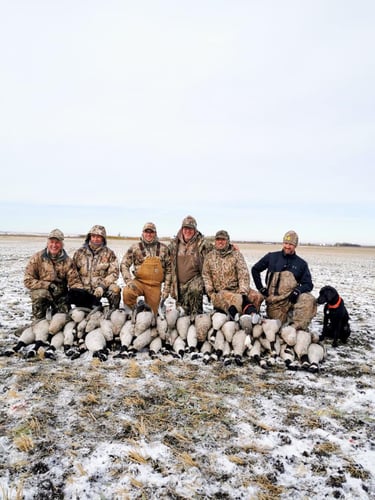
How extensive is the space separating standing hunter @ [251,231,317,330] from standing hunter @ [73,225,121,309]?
9.45ft

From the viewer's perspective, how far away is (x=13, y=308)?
7.86m

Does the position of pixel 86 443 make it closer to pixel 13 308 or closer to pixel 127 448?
pixel 127 448

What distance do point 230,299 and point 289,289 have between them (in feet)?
4.01

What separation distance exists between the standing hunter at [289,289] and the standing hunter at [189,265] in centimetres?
123


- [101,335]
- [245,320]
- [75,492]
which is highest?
[245,320]

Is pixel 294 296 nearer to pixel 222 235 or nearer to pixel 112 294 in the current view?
pixel 222 235

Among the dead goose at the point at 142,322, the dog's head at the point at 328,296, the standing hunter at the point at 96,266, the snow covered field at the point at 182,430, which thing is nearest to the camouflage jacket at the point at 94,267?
the standing hunter at the point at 96,266

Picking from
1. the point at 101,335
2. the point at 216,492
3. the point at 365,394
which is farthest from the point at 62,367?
the point at 365,394

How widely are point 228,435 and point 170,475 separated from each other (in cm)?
76

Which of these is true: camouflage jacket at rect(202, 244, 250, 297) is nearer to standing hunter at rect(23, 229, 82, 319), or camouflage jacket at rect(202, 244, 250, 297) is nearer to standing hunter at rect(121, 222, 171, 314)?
standing hunter at rect(121, 222, 171, 314)

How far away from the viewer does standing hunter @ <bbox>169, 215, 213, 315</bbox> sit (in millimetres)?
6805

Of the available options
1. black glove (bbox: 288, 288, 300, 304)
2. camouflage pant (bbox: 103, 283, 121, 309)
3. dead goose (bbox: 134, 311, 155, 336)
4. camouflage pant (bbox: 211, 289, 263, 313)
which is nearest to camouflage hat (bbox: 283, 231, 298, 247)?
black glove (bbox: 288, 288, 300, 304)

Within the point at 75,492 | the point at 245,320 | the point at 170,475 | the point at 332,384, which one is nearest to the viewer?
the point at 75,492

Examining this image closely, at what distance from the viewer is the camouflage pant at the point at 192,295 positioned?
6.78m
